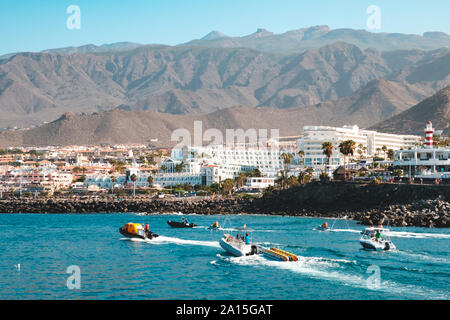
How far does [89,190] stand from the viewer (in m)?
188

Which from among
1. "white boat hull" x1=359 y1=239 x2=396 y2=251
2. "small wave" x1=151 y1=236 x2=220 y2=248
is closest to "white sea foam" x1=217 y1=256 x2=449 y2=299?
"white boat hull" x1=359 y1=239 x2=396 y2=251

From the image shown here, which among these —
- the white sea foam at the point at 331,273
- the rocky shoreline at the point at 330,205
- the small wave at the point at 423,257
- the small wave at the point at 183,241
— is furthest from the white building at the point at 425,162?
the white sea foam at the point at 331,273

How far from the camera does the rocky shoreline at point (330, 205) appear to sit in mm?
84188

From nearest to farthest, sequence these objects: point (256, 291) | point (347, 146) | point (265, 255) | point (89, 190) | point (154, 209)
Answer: point (256, 291), point (265, 255), point (347, 146), point (154, 209), point (89, 190)

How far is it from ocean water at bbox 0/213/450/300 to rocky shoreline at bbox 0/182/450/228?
8004 millimetres

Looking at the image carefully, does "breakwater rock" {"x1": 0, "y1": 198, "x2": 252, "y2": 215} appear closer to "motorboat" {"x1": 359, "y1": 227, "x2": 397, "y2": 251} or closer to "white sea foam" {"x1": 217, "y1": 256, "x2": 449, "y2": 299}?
"motorboat" {"x1": 359, "y1": 227, "x2": 397, "y2": 251}

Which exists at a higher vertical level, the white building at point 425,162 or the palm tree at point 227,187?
the white building at point 425,162

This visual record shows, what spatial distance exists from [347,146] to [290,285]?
71035 millimetres

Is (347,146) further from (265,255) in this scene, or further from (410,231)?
(265,255)

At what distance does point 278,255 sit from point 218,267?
5088mm

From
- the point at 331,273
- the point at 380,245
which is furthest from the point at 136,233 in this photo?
the point at 331,273

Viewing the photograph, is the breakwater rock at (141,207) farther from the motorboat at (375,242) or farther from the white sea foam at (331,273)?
the white sea foam at (331,273)

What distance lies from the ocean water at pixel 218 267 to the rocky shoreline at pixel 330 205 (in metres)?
8.00
